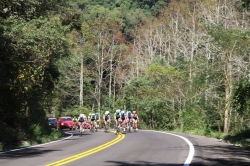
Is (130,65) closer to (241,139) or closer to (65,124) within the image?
(65,124)

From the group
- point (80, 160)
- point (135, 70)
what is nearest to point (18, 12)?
point (80, 160)

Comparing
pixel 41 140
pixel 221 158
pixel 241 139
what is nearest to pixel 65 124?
pixel 41 140

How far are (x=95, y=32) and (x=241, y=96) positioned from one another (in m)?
44.0

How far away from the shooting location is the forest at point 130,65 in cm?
2212

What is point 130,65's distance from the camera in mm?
69062

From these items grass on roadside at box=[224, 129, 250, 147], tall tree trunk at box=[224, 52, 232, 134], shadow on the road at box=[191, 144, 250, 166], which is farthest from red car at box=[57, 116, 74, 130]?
shadow on the road at box=[191, 144, 250, 166]

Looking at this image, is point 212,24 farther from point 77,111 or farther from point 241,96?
point 77,111

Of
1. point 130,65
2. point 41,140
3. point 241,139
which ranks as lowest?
point 41,140

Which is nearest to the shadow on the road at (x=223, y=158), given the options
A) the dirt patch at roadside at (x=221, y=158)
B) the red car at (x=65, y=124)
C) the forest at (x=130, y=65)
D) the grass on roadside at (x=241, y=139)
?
the dirt patch at roadside at (x=221, y=158)

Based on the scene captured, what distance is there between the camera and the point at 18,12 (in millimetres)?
23312

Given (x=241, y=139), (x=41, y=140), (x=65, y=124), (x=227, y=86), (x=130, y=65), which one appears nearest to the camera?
(x=241, y=139)

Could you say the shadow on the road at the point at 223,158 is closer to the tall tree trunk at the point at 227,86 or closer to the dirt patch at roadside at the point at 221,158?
the dirt patch at roadside at the point at 221,158

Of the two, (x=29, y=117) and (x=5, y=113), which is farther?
(x=29, y=117)

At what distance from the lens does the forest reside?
22.1m
